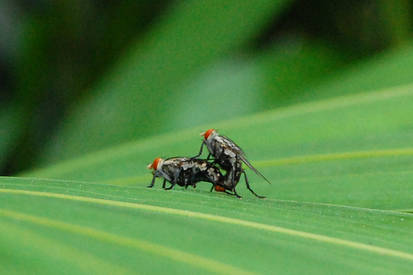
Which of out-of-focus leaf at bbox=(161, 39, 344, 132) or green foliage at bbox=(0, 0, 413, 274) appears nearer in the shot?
green foliage at bbox=(0, 0, 413, 274)

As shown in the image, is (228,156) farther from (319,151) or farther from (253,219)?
→ (253,219)

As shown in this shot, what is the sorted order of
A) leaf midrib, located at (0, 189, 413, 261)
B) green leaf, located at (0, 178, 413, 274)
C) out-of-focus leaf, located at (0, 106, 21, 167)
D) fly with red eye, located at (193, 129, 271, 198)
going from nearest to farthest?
green leaf, located at (0, 178, 413, 274) < leaf midrib, located at (0, 189, 413, 261) < fly with red eye, located at (193, 129, 271, 198) < out-of-focus leaf, located at (0, 106, 21, 167)

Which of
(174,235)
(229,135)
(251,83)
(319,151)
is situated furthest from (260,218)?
(251,83)

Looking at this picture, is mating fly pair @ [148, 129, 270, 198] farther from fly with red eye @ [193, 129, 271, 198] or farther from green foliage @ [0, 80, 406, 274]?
green foliage @ [0, 80, 406, 274]

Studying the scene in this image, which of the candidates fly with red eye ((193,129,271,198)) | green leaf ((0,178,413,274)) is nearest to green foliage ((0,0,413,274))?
green leaf ((0,178,413,274))

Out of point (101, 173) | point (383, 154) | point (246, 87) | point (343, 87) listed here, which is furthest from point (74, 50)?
point (383, 154)

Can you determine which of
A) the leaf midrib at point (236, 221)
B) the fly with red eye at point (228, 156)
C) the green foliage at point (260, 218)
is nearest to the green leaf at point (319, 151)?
the green foliage at point (260, 218)

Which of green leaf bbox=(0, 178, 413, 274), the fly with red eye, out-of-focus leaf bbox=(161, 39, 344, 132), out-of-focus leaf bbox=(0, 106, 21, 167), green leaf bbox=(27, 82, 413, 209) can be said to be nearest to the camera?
green leaf bbox=(0, 178, 413, 274)
